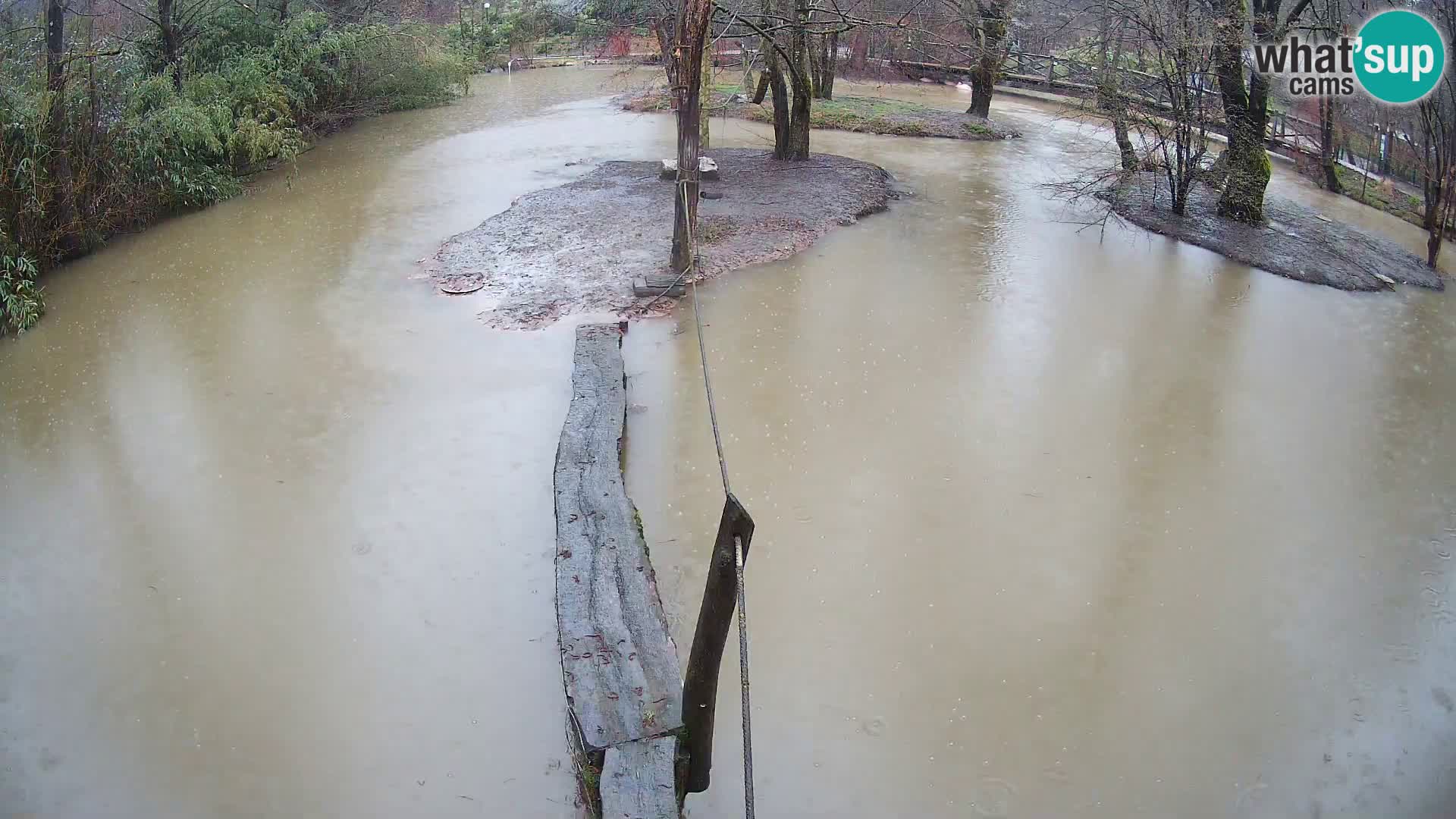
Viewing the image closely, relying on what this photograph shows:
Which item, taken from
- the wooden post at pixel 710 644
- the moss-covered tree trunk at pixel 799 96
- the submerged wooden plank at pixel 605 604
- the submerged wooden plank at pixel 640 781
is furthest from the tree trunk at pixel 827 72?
the submerged wooden plank at pixel 640 781

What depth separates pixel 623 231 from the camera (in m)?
9.45

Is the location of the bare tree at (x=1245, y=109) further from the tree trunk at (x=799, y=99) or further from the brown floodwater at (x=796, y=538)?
the tree trunk at (x=799, y=99)

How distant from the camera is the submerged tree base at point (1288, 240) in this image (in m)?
8.84

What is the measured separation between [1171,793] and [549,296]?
5767mm

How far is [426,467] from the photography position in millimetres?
5594

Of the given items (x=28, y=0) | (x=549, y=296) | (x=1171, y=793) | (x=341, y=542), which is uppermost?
(x=28, y=0)

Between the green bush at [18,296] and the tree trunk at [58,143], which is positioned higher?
the tree trunk at [58,143]

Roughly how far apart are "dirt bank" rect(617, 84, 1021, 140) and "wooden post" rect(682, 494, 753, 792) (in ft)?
37.5

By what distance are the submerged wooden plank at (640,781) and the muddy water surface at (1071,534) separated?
1.54 ft

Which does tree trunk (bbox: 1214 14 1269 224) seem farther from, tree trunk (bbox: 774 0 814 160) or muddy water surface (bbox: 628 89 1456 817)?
tree trunk (bbox: 774 0 814 160)

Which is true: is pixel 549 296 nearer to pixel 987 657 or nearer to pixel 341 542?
pixel 341 542

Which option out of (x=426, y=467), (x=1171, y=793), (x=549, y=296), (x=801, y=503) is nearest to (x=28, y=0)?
(x=549, y=296)

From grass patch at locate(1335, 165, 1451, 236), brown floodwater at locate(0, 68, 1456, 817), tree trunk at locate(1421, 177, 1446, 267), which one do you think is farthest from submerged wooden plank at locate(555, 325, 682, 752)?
grass patch at locate(1335, 165, 1451, 236)

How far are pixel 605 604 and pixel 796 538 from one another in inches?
52.8
